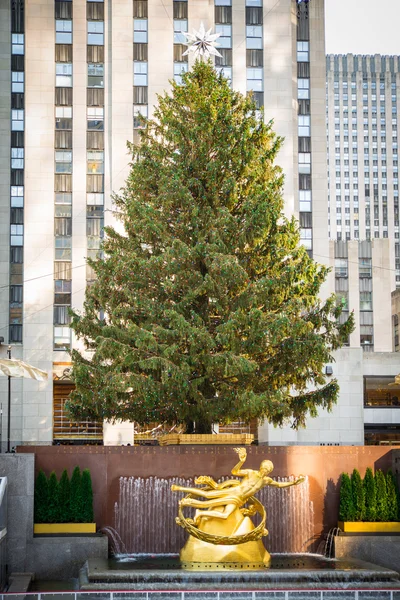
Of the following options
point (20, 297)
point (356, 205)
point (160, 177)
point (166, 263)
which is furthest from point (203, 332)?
point (356, 205)

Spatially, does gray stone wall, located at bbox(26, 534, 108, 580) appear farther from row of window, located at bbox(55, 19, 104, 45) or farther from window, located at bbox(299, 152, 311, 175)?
row of window, located at bbox(55, 19, 104, 45)

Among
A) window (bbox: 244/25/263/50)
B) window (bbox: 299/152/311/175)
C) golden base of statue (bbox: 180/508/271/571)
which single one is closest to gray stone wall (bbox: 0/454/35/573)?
golden base of statue (bbox: 180/508/271/571)

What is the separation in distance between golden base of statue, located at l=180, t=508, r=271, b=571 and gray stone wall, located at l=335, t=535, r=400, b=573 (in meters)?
3.34

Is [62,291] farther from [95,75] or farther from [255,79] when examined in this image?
[255,79]

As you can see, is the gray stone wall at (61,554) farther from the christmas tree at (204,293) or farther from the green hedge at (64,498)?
the christmas tree at (204,293)

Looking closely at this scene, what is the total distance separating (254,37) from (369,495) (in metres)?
46.1

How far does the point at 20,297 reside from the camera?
211ft

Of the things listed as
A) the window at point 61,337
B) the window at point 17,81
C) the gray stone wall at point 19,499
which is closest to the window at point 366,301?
the window at point 61,337

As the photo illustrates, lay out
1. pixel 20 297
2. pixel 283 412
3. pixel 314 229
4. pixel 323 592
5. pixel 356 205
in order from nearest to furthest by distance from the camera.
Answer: pixel 323 592 → pixel 283 412 → pixel 20 297 → pixel 314 229 → pixel 356 205

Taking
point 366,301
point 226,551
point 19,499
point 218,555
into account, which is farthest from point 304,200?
point 218,555

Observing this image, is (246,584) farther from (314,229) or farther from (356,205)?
(356,205)

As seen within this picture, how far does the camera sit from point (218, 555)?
83.0 feet

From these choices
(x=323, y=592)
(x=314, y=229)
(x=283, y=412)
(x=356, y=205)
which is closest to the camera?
(x=323, y=592)

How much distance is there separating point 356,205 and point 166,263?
14947cm
